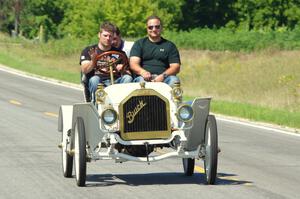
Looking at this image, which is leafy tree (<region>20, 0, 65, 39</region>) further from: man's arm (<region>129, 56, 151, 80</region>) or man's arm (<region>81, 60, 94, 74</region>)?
man's arm (<region>129, 56, 151, 80</region>)

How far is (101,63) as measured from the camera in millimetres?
12797

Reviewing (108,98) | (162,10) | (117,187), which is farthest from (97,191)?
(162,10)

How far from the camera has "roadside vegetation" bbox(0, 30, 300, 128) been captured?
26875 mm

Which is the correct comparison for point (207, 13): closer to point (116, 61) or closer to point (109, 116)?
point (116, 61)

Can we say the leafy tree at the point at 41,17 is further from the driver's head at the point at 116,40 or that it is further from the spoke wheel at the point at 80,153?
the spoke wheel at the point at 80,153

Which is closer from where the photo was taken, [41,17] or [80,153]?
[80,153]

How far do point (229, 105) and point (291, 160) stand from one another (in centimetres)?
1276

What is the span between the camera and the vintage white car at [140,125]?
37.8 ft

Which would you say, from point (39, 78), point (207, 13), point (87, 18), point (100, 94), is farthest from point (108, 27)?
point (207, 13)

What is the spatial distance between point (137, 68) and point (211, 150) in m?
1.77

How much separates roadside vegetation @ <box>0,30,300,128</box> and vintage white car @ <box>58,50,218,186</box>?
10821 mm

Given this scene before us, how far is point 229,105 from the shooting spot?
91.2ft

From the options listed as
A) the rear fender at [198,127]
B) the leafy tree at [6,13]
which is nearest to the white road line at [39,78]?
the rear fender at [198,127]

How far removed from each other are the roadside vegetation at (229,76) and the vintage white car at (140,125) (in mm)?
10821
